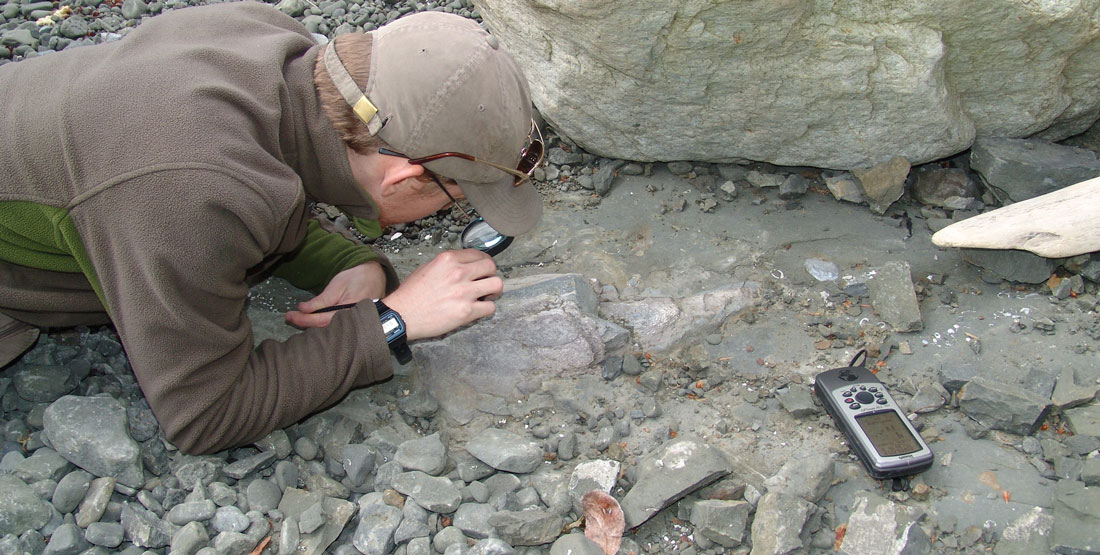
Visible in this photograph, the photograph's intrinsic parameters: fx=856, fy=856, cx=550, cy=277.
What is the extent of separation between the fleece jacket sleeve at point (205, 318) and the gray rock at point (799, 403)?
1.24 metres

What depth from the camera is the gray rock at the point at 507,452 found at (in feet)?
8.23

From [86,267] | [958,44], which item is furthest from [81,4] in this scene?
[958,44]

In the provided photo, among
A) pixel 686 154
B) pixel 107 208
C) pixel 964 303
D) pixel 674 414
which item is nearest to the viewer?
pixel 107 208

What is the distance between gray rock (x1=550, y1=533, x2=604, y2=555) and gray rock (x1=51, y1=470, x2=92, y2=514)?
1.32 m

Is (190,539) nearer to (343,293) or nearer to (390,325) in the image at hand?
(390,325)

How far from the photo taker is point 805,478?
2.39m

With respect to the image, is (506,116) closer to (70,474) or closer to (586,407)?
(586,407)

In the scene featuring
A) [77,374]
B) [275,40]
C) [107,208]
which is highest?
[275,40]

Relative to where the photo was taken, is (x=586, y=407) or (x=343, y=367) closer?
(x=343, y=367)

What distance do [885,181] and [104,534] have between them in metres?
2.94

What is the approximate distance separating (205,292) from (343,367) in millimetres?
529

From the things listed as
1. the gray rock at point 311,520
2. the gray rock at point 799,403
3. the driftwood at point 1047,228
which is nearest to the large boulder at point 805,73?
the driftwood at point 1047,228

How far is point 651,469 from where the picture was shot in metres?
2.40

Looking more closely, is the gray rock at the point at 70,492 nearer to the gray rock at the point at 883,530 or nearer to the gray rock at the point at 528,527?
the gray rock at the point at 528,527
